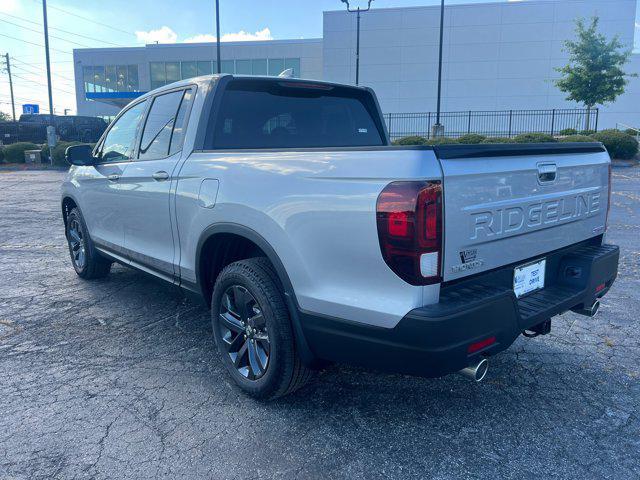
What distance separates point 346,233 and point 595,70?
29.2 meters

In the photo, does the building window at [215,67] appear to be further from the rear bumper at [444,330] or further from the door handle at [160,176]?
the rear bumper at [444,330]

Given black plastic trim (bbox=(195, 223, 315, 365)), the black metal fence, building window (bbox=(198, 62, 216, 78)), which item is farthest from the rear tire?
building window (bbox=(198, 62, 216, 78))

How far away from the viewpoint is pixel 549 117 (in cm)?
3625

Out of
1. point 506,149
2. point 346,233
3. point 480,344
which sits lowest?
point 480,344

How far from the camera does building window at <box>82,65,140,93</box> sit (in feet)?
160

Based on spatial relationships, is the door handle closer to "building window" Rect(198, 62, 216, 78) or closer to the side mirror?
the side mirror

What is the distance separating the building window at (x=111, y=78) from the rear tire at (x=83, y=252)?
4658cm

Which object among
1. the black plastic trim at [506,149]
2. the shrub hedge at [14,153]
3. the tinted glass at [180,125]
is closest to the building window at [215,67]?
the shrub hedge at [14,153]

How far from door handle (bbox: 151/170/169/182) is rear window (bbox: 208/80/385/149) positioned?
435 mm

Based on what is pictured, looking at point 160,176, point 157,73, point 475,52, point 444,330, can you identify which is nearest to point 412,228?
point 444,330

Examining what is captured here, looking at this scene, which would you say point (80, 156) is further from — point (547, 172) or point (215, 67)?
point (215, 67)

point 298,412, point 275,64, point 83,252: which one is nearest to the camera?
point 298,412

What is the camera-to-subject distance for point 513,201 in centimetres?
254

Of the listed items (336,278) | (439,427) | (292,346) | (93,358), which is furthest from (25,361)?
(439,427)
